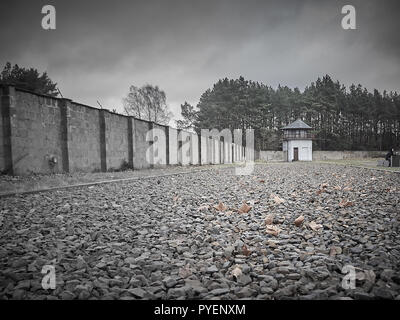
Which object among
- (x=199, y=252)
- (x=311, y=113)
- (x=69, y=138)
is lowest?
(x=199, y=252)

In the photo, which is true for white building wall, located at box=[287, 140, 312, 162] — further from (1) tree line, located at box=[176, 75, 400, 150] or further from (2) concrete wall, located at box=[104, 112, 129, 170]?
(2) concrete wall, located at box=[104, 112, 129, 170]

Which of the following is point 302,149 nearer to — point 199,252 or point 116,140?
point 116,140

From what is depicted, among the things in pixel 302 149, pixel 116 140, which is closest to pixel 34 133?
pixel 116 140

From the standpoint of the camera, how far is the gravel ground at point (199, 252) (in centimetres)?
162

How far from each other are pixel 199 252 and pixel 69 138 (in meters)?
11.0

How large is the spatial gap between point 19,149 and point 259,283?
10.1 metres

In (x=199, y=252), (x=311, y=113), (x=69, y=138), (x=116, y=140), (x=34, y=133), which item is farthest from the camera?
(x=311, y=113)

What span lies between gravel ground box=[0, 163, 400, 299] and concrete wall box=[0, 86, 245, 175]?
6.19m

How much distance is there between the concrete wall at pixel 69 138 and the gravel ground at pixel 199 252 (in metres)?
6.19

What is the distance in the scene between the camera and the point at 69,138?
11156mm

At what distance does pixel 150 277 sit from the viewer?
1821 mm

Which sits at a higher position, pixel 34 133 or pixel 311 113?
pixel 311 113

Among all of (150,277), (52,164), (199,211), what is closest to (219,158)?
(52,164)

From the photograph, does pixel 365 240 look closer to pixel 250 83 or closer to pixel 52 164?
pixel 52 164
